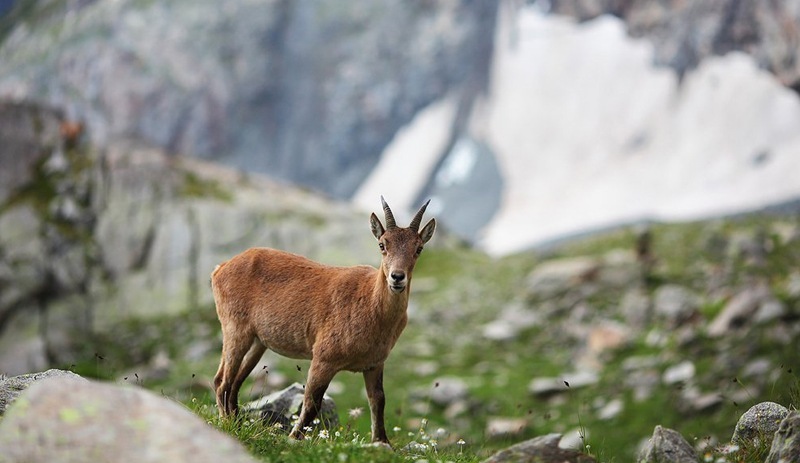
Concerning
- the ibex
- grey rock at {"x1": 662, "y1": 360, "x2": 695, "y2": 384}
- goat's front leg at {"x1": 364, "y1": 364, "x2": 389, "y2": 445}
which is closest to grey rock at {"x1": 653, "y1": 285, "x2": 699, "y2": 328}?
grey rock at {"x1": 662, "y1": 360, "x2": 695, "y2": 384}

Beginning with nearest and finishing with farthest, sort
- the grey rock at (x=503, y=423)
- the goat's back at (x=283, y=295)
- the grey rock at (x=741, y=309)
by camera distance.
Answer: the goat's back at (x=283, y=295) < the grey rock at (x=503, y=423) < the grey rock at (x=741, y=309)

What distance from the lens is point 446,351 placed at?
94.7 feet

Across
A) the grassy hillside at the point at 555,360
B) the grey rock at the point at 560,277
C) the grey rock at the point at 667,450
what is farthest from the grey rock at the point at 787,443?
the grey rock at the point at 560,277

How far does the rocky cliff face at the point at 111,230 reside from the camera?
41.6 m

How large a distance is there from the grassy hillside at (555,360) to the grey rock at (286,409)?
13.6 inches

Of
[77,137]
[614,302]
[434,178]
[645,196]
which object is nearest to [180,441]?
[614,302]

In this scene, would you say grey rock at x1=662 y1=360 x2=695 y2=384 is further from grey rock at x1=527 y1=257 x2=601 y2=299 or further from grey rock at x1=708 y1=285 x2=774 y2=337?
grey rock at x1=527 y1=257 x2=601 y2=299

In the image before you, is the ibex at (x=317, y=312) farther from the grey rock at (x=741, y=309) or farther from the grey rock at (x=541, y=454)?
the grey rock at (x=741, y=309)

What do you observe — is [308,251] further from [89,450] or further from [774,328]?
[89,450]

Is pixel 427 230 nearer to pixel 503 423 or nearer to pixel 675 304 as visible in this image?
pixel 503 423

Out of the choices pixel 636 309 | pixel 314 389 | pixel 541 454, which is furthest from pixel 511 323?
pixel 541 454

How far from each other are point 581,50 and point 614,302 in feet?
295

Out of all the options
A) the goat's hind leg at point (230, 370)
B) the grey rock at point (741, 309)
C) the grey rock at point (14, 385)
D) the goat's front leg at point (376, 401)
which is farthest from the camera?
the grey rock at point (741, 309)

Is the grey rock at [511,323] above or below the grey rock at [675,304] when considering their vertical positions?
below
